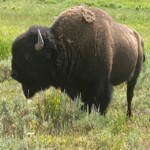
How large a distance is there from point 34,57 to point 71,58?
0.59 m

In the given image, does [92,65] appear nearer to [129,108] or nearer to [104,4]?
[129,108]

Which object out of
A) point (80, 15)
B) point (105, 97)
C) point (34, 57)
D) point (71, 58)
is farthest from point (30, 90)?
point (80, 15)

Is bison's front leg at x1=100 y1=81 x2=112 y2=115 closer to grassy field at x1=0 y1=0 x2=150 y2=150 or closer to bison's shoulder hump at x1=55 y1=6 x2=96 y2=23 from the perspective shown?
grassy field at x1=0 y1=0 x2=150 y2=150

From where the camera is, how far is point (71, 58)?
26.3ft

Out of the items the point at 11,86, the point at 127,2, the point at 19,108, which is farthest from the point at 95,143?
the point at 127,2

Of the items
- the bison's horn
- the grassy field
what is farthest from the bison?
the grassy field

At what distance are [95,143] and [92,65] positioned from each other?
2115mm

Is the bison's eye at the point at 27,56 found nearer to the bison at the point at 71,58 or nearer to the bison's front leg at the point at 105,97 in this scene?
the bison at the point at 71,58

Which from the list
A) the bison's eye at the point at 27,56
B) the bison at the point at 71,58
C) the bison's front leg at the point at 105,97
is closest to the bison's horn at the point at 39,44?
the bison at the point at 71,58

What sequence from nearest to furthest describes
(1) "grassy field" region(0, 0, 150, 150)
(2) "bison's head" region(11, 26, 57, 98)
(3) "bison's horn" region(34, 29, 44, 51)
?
(1) "grassy field" region(0, 0, 150, 150) < (3) "bison's horn" region(34, 29, 44, 51) < (2) "bison's head" region(11, 26, 57, 98)

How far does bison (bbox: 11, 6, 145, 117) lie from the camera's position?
26.0ft

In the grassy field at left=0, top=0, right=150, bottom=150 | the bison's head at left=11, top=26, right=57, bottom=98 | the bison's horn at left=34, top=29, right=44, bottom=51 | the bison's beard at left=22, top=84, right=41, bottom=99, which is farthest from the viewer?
the bison's beard at left=22, top=84, right=41, bottom=99

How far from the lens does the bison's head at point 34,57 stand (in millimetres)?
7883

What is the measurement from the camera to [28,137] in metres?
5.82
